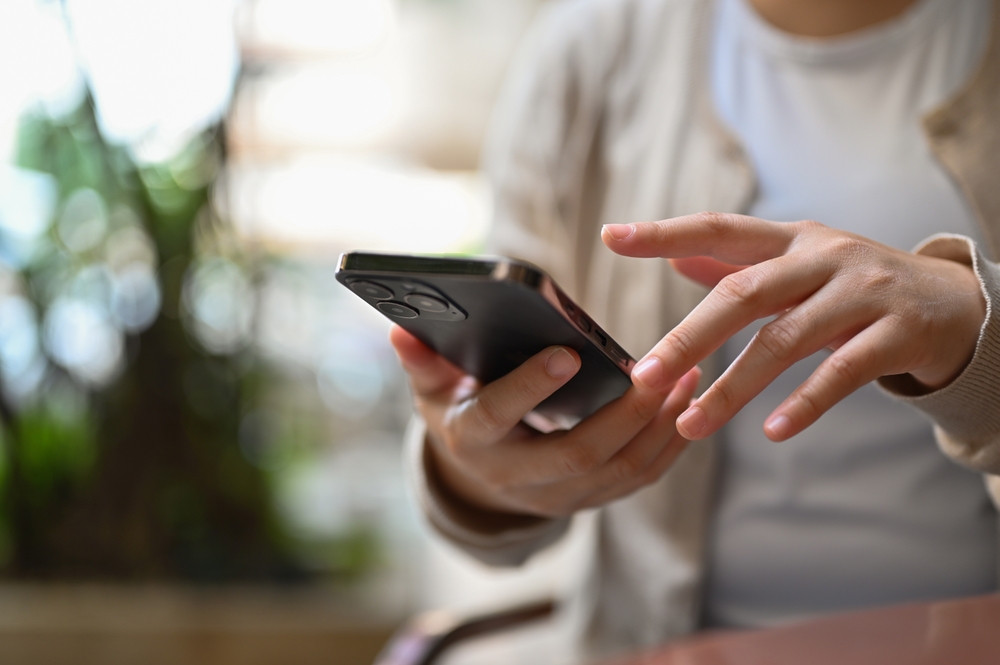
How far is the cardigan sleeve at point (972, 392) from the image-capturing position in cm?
44

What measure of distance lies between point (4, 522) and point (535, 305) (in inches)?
74.4

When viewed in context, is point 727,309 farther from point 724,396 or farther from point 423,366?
point 423,366

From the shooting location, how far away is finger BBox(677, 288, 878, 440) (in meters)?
0.40

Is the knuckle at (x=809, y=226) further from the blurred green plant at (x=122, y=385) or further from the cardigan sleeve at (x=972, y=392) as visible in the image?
the blurred green plant at (x=122, y=385)

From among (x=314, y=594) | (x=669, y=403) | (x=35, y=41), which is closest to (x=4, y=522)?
(x=314, y=594)

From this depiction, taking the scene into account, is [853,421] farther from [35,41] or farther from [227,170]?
[35,41]

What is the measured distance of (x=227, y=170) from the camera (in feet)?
5.90

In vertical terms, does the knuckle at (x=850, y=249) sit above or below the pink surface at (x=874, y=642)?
above

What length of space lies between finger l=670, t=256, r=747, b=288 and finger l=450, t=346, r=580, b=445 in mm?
122

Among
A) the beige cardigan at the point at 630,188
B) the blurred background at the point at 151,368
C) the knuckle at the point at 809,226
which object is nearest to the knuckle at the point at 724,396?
the knuckle at the point at 809,226

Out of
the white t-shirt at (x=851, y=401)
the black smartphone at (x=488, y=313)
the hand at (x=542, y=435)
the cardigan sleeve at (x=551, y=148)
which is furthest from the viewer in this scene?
the cardigan sleeve at (x=551, y=148)

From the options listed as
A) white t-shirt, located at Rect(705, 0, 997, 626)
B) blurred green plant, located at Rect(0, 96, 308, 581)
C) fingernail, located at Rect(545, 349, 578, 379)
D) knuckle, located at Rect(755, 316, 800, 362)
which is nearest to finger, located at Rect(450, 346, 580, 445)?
fingernail, located at Rect(545, 349, 578, 379)

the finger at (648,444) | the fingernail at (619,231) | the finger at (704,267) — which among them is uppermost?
the fingernail at (619,231)

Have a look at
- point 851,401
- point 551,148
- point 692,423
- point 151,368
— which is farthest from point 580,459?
point 151,368
